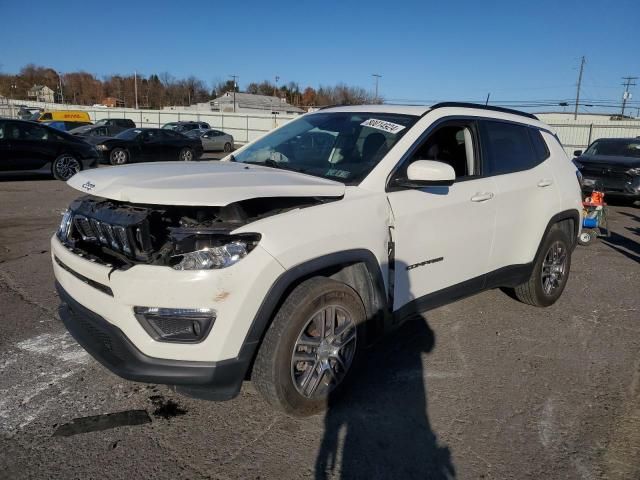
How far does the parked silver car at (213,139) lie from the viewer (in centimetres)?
2927

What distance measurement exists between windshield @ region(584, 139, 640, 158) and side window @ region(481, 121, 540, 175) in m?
10.3

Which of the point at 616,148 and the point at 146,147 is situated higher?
the point at 616,148

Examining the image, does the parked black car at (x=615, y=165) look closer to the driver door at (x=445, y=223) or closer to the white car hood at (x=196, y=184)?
the driver door at (x=445, y=223)

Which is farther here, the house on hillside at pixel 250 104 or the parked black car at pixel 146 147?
the house on hillside at pixel 250 104

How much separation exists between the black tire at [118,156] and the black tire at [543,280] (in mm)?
16399

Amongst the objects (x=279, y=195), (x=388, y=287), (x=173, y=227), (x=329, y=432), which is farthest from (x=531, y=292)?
(x=173, y=227)

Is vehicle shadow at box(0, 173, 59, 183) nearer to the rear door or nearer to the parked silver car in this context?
the rear door

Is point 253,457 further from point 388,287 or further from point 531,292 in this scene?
point 531,292

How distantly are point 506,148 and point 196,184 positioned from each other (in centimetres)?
284

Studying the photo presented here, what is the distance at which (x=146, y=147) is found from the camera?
1923 centimetres

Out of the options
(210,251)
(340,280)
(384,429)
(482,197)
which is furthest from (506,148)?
(210,251)

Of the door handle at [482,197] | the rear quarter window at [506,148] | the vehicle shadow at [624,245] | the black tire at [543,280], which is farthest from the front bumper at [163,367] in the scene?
the vehicle shadow at [624,245]

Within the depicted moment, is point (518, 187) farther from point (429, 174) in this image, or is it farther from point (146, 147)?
point (146, 147)

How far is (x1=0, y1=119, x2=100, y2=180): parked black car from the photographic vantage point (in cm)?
1196
